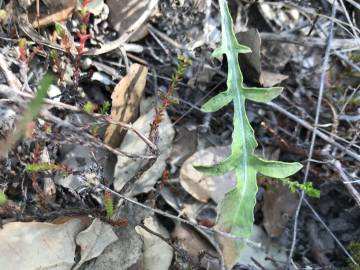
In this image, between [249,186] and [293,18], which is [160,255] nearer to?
[249,186]

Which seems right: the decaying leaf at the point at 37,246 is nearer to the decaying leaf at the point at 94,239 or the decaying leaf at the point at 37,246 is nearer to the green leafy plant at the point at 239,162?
the decaying leaf at the point at 94,239

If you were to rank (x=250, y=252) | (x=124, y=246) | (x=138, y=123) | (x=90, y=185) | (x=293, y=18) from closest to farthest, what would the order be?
1. (x=90, y=185)
2. (x=124, y=246)
3. (x=138, y=123)
4. (x=250, y=252)
5. (x=293, y=18)

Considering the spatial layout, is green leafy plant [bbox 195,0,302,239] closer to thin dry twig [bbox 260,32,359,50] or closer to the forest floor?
the forest floor

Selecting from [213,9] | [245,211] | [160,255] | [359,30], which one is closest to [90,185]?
[160,255]

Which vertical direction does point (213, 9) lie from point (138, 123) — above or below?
above

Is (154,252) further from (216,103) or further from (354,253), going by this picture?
(354,253)

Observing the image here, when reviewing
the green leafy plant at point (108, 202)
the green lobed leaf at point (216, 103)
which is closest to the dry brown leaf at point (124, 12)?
the green lobed leaf at point (216, 103)
